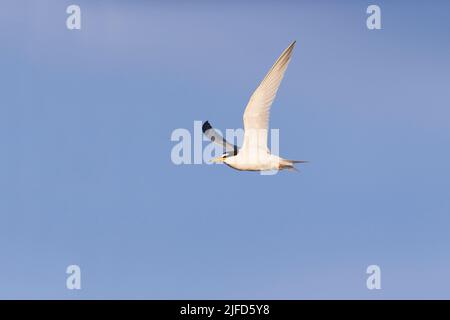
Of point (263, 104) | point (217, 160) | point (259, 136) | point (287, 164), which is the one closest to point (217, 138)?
point (217, 160)

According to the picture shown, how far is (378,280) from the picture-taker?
1534cm

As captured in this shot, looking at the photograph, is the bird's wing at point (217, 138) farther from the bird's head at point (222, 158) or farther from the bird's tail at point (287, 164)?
the bird's tail at point (287, 164)

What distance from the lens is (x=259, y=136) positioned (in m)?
15.8

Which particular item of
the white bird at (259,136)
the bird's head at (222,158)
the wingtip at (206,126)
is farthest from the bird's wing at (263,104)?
the wingtip at (206,126)

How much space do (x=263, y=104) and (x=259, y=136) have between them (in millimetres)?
737

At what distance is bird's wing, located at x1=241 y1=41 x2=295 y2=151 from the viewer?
48.9 feet

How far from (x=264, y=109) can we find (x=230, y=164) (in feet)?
4.93

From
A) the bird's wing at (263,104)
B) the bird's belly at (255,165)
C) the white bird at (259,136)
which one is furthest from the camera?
the bird's belly at (255,165)

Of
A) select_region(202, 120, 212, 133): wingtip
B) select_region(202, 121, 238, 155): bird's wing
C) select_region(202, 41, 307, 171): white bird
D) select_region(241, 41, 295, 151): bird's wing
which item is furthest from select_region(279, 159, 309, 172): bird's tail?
select_region(202, 120, 212, 133): wingtip

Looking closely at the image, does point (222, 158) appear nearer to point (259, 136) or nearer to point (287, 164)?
point (259, 136)

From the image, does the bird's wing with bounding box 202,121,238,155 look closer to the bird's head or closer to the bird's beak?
the bird's head

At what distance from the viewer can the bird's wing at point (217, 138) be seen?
1653 cm
